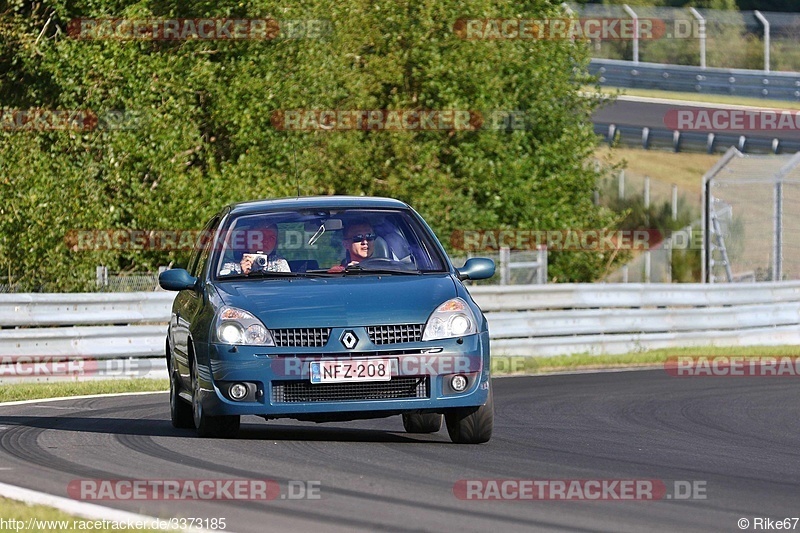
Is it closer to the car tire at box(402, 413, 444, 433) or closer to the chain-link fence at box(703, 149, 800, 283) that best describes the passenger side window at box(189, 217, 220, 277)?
the car tire at box(402, 413, 444, 433)

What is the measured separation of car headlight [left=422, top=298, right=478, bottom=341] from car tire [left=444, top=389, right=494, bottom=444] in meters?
0.52

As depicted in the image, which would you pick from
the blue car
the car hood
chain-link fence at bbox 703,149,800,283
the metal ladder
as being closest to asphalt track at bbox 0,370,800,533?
the blue car

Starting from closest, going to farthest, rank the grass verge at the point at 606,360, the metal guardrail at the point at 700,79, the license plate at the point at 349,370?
1. the license plate at the point at 349,370
2. the grass verge at the point at 606,360
3. the metal guardrail at the point at 700,79

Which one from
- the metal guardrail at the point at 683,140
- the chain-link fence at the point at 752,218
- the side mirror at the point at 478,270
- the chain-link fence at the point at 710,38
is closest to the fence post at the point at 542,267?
the chain-link fence at the point at 752,218

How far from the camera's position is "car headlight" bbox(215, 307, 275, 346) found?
9.34 meters

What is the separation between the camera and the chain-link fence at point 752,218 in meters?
24.9

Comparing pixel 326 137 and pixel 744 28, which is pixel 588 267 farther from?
pixel 744 28

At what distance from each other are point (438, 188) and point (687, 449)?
1995 cm

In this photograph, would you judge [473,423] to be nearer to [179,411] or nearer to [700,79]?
[179,411]

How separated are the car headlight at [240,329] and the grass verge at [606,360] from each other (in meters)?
9.15

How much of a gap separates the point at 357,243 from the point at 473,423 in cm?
150

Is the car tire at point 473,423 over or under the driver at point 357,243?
under

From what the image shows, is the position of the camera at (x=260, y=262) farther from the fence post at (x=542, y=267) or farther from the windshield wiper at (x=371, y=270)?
the fence post at (x=542, y=267)

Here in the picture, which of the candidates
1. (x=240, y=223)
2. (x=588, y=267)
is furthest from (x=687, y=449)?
(x=588, y=267)
